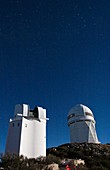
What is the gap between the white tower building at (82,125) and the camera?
30.0 metres

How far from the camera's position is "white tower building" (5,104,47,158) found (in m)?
15.8

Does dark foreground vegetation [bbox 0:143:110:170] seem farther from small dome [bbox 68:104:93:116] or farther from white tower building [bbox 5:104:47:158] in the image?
small dome [bbox 68:104:93:116]

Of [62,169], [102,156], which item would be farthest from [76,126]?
[62,169]

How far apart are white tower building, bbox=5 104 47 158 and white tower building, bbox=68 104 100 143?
44.8 ft

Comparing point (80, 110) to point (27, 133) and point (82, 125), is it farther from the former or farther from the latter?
point (27, 133)

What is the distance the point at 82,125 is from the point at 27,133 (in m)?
16.0

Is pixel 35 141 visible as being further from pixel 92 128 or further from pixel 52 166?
pixel 92 128

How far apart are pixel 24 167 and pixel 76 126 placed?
837 inches

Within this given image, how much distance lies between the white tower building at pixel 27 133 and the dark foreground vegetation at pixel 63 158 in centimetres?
145

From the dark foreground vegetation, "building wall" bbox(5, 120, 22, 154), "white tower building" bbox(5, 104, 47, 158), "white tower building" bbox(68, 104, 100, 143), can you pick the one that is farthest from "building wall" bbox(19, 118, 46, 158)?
"white tower building" bbox(68, 104, 100, 143)

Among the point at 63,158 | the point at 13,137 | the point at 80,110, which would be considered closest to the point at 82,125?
the point at 80,110

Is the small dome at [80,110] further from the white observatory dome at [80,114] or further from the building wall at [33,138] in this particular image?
the building wall at [33,138]

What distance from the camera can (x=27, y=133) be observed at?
16.8 metres

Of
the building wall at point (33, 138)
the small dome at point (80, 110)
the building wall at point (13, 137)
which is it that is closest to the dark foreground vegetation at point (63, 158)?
the building wall at point (33, 138)
